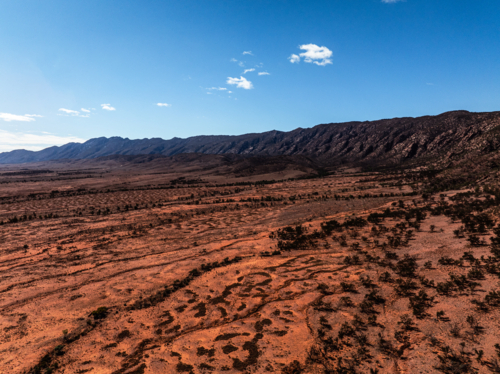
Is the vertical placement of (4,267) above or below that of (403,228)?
below

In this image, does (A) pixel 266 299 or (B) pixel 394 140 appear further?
(B) pixel 394 140

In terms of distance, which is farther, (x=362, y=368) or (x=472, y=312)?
(x=472, y=312)

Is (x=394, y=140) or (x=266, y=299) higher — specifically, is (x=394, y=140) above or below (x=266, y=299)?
above

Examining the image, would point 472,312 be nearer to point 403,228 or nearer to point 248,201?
point 403,228

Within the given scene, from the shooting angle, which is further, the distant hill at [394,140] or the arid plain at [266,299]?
the distant hill at [394,140]

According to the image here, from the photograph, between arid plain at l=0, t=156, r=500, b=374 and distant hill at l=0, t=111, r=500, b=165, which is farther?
distant hill at l=0, t=111, r=500, b=165

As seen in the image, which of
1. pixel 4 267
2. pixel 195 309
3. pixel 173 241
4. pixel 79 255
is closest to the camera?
pixel 195 309

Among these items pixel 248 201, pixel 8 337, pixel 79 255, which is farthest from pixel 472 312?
pixel 248 201

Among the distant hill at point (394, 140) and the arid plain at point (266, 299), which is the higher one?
the distant hill at point (394, 140)
